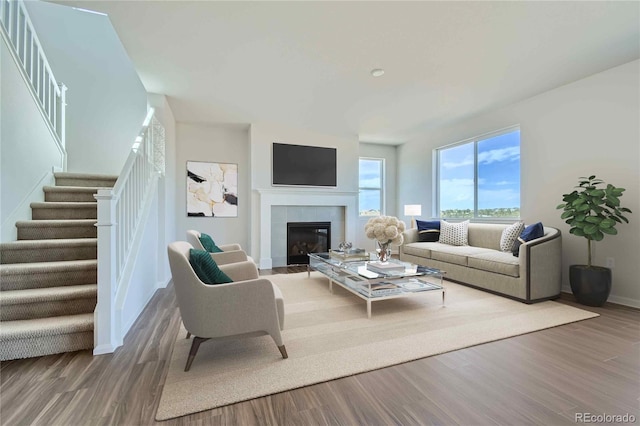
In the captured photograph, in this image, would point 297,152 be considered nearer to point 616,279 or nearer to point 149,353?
point 149,353

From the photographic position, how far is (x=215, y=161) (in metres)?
5.32

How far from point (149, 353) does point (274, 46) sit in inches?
113

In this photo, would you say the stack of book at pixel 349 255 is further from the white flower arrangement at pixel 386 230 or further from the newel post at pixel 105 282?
the newel post at pixel 105 282

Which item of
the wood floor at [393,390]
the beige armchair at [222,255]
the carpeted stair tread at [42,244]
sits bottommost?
the wood floor at [393,390]

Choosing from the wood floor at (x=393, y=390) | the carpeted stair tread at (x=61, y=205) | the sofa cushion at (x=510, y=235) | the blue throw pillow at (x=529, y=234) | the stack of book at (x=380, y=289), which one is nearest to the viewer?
the wood floor at (x=393, y=390)

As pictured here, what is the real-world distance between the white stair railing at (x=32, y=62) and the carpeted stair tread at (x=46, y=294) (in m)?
2.11

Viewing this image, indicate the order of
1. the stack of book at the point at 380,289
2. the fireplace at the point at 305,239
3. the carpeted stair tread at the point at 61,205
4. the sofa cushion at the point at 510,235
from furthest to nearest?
the fireplace at the point at 305,239 < the sofa cushion at the point at 510,235 < the carpeted stair tread at the point at 61,205 < the stack of book at the point at 380,289

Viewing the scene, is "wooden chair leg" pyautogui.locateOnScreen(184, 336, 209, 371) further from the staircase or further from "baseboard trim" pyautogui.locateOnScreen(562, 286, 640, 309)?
"baseboard trim" pyautogui.locateOnScreen(562, 286, 640, 309)

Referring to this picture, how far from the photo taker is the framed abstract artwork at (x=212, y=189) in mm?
5148

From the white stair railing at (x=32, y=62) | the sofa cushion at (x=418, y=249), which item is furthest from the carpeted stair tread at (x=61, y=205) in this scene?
the sofa cushion at (x=418, y=249)

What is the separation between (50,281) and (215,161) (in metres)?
3.37

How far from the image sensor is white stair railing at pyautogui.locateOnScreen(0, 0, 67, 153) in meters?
2.65

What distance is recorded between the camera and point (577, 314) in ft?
9.18

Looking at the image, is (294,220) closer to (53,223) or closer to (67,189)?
(67,189)
